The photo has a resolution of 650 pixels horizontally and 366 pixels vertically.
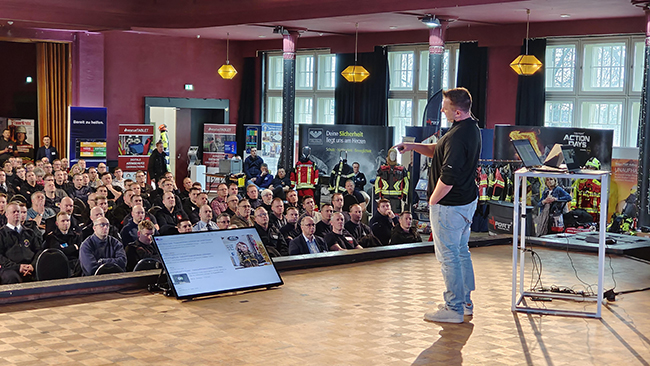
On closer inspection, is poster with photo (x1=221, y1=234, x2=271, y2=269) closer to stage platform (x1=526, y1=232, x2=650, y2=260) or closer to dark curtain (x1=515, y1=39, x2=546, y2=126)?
stage platform (x1=526, y1=232, x2=650, y2=260)

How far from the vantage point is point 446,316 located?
4594 millimetres

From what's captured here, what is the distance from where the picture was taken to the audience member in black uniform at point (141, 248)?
707 centimetres

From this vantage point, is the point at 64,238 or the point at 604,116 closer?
the point at 64,238

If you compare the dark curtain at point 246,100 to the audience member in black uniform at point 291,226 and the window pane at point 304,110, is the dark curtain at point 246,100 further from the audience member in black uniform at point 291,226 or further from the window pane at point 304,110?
the audience member in black uniform at point 291,226

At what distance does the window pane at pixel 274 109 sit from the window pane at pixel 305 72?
751mm

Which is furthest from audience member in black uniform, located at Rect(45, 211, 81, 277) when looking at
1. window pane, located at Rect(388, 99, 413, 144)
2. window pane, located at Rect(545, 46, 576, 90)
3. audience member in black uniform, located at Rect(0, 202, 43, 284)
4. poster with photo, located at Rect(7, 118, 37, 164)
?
poster with photo, located at Rect(7, 118, 37, 164)

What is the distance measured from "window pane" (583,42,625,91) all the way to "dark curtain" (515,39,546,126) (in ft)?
2.56

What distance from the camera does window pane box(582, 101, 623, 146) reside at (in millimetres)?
13211

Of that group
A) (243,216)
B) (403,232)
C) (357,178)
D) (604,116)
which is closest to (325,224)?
(403,232)

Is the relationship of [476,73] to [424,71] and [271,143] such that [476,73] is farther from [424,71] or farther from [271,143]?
[271,143]

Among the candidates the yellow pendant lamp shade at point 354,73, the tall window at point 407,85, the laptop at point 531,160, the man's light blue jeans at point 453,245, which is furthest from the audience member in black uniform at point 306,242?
the tall window at point 407,85

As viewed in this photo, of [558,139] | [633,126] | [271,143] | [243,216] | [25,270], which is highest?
[633,126]

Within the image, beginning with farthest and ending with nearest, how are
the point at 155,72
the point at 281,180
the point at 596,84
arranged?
1. the point at 155,72
2. the point at 281,180
3. the point at 596,84

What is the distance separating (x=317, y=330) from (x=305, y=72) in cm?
1436
